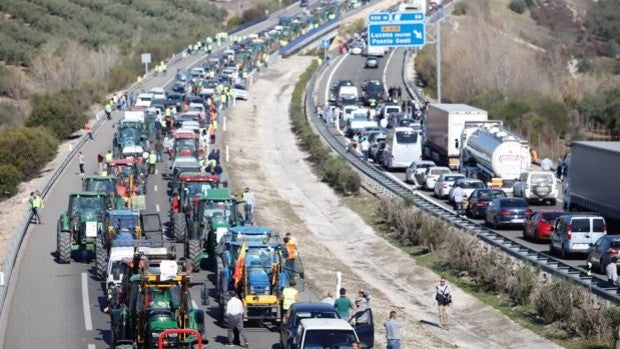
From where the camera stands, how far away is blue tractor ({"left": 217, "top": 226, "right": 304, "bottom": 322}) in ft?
109

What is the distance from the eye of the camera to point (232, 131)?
8838cm

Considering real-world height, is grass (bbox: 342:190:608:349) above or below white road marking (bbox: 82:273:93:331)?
below

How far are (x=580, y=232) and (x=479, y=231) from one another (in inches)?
208

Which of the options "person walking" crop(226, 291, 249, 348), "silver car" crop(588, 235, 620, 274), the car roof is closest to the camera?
the car roof

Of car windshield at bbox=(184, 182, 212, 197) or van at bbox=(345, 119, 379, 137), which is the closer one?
car windshield at bbox=(184, 182, 212, 197)

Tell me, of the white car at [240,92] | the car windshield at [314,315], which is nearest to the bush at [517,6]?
the white car at [240,92]

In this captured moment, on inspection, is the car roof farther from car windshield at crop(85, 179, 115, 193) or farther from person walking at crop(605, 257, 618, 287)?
car windshield at crop(85, 179, 115, 193)

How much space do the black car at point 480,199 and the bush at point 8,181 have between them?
2073 centimetres

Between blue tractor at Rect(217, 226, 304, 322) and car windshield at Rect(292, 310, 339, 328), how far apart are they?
13.2 ft

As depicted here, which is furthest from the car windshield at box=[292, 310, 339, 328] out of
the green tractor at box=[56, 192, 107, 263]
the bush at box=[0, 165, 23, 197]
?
the bush at box=[0, 165, 23, 197]

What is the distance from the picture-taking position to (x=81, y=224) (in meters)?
41.8

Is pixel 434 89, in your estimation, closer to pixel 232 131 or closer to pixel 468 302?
pixel 232 131

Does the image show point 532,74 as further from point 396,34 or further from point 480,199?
point 480,199

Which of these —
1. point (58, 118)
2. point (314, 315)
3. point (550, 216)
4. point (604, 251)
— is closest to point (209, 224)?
point (604, 251)
